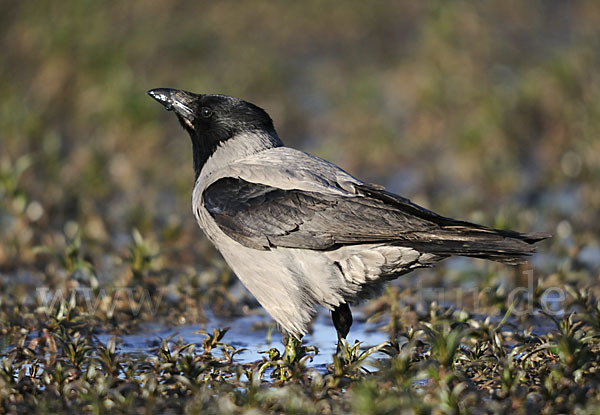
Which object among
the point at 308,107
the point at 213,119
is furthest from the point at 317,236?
the point at 308,107

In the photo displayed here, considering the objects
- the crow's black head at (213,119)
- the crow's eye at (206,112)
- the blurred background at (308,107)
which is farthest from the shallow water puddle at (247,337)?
the crow's eye at (206,112)

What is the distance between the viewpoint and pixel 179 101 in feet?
19.1

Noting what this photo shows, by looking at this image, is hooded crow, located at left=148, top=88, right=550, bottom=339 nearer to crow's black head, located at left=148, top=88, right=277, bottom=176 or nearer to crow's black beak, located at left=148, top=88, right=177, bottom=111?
crow's black head, located at left=148, top=88, right=277, bottom=176

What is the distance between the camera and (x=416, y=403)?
3.80 metres

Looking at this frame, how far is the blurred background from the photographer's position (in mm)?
7829

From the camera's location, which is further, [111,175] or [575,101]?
[575,101]

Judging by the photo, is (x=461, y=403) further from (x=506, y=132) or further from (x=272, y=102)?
(x=272, y=102)

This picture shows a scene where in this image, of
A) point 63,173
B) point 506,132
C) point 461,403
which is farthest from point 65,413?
point 506,132

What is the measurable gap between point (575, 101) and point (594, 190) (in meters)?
1.76

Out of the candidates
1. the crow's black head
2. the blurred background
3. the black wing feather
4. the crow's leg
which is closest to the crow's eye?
the crow's black head

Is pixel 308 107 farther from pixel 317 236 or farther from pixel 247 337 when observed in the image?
pixel 317 236

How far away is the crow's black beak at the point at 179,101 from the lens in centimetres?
579

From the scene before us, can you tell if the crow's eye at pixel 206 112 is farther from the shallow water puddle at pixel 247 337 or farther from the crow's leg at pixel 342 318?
the crow's leg at pixel 342 318

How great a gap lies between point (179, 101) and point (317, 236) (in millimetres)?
1538
